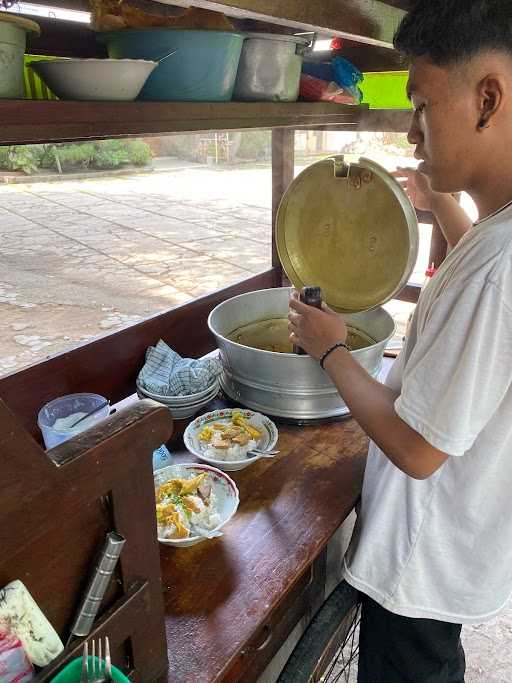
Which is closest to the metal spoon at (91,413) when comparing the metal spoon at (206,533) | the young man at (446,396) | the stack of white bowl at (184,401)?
the stack of white bowl at (184,401)

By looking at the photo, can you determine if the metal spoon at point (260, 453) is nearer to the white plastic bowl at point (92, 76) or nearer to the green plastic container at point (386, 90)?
the white plastic bowl at point (92, 76)

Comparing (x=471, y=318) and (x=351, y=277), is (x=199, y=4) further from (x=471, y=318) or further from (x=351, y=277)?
(x=351, y=277)

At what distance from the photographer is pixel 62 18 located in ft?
4.15

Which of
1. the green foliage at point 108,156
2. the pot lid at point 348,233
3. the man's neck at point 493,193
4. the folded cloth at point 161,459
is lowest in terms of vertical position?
the green foliage at point 108,156

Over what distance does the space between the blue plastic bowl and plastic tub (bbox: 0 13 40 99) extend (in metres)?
0.25

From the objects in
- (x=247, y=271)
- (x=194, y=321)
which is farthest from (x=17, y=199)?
(x=194, y=321)

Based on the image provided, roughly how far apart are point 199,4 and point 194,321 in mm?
1186

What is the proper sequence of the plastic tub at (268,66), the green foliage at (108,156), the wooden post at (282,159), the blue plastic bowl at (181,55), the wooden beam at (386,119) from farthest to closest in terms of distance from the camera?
1. the green foliage at (108,156)
2. the wooden post at (282,159)
3. the wooden beam at (386,119)
4. the plastic tub at (268,66)
5. the blue plastic bowl at (181,55)

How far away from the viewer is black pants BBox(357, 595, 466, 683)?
1236 mm

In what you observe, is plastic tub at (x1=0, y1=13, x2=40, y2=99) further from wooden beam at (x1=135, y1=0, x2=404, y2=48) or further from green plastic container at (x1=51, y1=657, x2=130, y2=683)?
green plastic container at (x1=51, y1=657, x2=130, y2=683)

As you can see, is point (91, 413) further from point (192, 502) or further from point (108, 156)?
point (108, 156)

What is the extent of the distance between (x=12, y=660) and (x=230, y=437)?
0.87m

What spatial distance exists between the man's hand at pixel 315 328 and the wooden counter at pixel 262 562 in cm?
33

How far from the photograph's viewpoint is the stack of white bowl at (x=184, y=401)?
1516 millimetres
